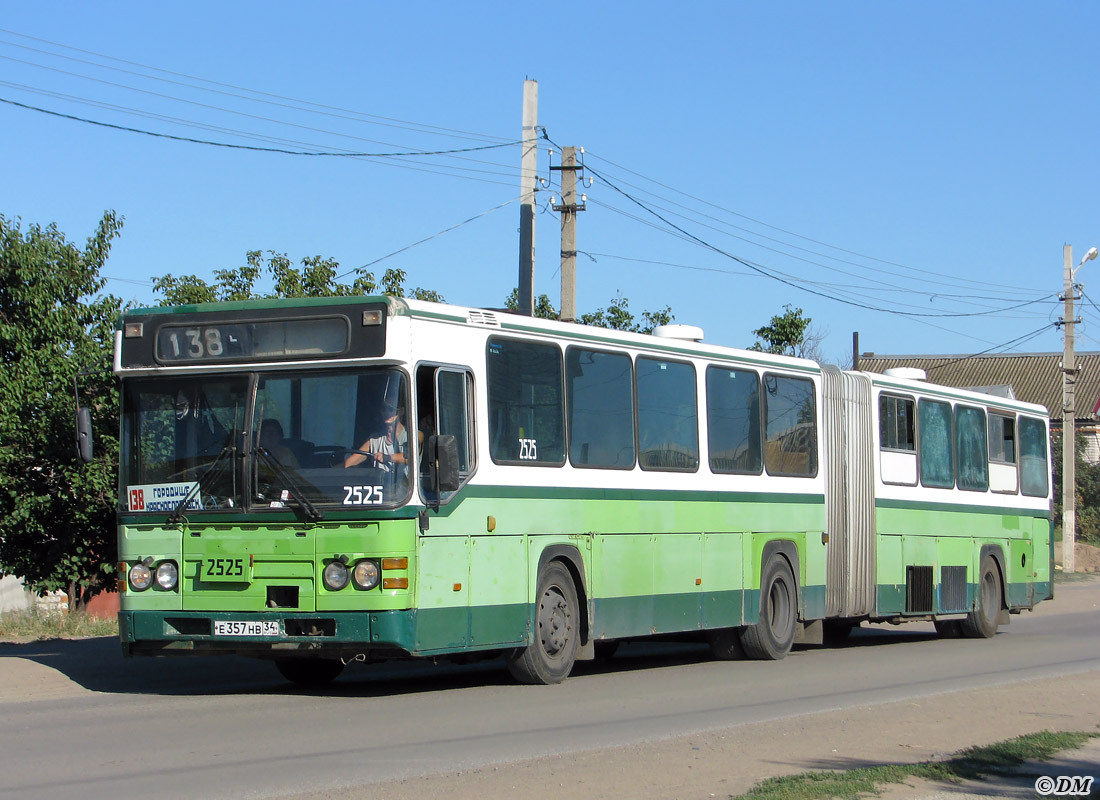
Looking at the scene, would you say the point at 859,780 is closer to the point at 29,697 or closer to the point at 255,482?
the point at 255,482

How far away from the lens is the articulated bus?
11.4 meters

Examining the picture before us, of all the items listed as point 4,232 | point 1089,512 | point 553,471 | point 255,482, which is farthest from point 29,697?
point 1089,512

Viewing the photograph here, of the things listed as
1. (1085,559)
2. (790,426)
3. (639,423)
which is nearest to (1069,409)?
(1085,559)

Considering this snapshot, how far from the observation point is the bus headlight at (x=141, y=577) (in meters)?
11.9

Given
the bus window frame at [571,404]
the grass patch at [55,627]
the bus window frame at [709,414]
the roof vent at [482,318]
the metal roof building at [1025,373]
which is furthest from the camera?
the metal roof building at [1025,373]

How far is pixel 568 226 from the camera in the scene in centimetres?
2602

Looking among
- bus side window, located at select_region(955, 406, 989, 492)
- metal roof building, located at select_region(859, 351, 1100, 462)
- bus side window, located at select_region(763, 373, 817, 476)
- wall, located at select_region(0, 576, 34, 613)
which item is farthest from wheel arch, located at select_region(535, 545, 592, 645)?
metal roof building, located at select_region(859, 351, 1100, 462)

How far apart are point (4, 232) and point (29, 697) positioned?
956 cm

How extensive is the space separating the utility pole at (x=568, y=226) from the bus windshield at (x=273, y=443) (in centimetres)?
1315

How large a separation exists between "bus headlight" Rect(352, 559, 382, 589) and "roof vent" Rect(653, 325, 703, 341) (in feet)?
18.7

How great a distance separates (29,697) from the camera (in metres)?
12.1

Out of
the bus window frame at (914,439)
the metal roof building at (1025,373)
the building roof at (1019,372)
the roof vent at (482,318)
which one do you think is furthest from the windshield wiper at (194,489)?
the building roof at (1019,372)

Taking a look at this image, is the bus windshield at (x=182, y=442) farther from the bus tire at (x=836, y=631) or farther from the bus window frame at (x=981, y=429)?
the bus window frame at (x=981, y=429)

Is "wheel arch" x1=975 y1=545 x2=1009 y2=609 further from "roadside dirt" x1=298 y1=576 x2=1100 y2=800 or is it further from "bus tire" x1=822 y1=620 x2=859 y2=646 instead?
"roadside dirt" x1=298 y1=576 x2=1100 y2=800
